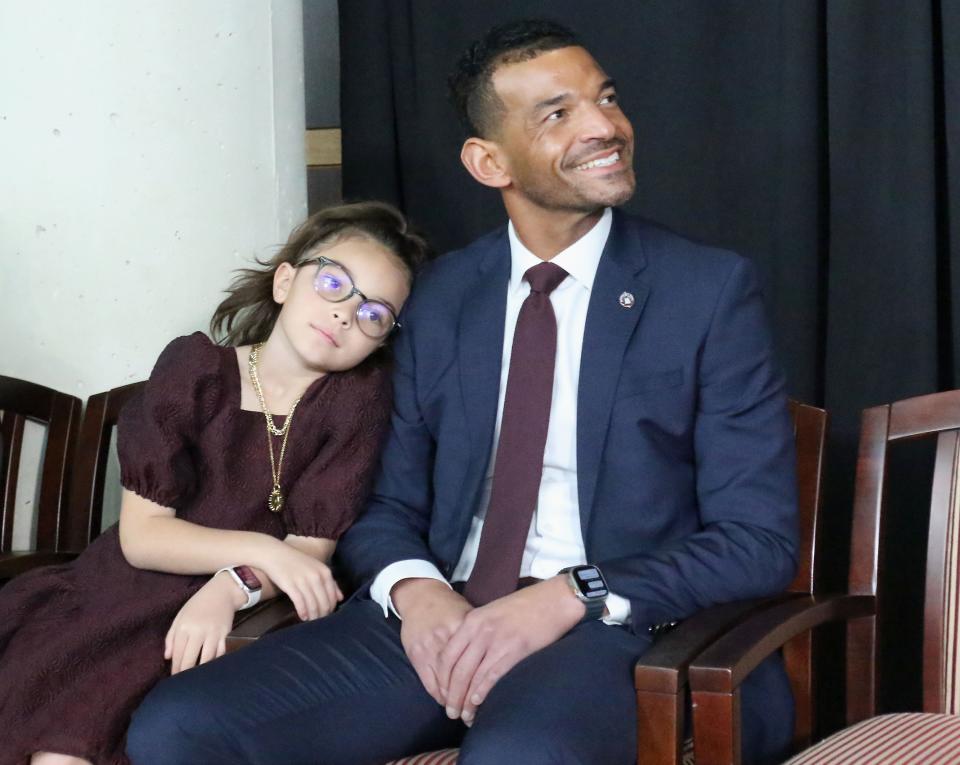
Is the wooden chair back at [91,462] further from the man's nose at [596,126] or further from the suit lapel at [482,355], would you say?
the man's nose at [596,126]

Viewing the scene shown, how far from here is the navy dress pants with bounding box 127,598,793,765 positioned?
1481 mm

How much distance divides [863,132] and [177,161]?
4.24ft

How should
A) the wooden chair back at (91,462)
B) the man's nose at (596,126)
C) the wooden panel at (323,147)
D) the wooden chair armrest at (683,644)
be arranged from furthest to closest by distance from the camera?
the wooden panel at (323,147) → the wooden chair back at (91,462) → the man's nose at (596,126) → the wooden chair armrest at (683,644)

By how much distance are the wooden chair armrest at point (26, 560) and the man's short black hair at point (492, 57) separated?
1003mm

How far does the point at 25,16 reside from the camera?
2195 mm

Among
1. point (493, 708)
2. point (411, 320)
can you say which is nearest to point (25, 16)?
point (411, 320)

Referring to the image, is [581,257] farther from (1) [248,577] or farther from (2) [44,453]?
(2) [44,453]

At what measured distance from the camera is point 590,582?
166 cm

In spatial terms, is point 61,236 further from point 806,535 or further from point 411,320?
point 806,535

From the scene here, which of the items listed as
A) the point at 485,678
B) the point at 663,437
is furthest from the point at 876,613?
the point at 485,678

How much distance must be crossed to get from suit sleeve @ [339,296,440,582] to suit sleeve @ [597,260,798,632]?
0.40 m

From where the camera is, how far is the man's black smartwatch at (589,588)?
1652 mm

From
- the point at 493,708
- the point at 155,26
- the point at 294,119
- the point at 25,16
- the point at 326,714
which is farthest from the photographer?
the point at 294,119

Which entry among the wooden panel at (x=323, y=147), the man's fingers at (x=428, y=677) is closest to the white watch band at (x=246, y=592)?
the man's fingers at (x=428, y=677)
